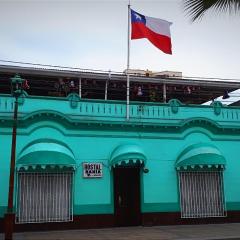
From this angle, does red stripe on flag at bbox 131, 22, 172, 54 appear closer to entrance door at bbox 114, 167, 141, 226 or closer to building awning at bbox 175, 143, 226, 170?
building awning at bbox 175, 143, 226, 170

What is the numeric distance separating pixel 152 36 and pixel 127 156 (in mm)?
5923

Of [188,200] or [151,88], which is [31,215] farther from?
[151,88]

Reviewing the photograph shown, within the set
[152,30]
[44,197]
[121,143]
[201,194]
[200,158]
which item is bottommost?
[44,197]

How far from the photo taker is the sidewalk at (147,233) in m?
14.3

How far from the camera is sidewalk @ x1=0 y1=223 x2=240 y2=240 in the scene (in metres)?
14.3

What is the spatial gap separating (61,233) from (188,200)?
18.8ft

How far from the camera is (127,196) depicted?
17.6 metres

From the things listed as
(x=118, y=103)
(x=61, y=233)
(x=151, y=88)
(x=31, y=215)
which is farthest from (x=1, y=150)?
(x=151, y=88)

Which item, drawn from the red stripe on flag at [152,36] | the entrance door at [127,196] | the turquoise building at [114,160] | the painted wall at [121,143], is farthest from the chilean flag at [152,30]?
the entrance door at [127,196]

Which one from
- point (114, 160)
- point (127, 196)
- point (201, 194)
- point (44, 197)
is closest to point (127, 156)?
point (114, 160)

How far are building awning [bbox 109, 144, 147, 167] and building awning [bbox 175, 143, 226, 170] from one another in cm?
178

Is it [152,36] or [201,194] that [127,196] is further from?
[152,36]

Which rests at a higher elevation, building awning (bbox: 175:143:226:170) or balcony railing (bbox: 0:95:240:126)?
balcony railing (bbox: 0:95:240:126)

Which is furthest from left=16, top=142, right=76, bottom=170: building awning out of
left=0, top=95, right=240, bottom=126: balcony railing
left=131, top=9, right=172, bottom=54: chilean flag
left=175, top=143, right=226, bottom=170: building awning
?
left=131, top=9, right=172, bottom=54: chilean flag
